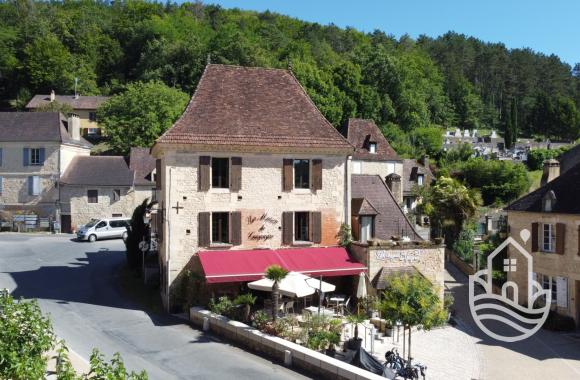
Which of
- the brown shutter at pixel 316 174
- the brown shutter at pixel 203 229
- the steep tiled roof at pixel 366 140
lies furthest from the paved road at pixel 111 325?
the steep tiled roof at pixel 366 140

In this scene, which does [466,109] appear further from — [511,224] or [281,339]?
[281,339]

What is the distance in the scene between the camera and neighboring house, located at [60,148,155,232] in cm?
4762

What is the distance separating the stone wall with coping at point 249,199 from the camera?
2367cm

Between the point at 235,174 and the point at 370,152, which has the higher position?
the point at 370,152

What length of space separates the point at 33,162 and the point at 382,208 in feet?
112

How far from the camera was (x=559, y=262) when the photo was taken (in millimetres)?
26125

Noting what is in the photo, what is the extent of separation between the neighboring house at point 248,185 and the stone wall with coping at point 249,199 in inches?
1.7

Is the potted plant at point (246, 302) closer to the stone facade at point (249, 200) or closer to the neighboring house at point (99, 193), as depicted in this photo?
the stone facade at point (249, 200)

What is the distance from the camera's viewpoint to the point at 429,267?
2514 cm

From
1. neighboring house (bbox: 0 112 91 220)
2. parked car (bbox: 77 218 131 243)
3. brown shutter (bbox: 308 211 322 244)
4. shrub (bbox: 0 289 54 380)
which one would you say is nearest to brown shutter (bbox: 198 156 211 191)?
brown shutter (bbox: 308 211 322 244)

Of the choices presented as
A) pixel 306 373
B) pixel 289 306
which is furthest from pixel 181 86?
pixel 306 373

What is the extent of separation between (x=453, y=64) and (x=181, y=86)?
259 feet

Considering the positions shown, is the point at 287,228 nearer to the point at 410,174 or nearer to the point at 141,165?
the point at 141,165

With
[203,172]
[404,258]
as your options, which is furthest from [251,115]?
[404,258]
